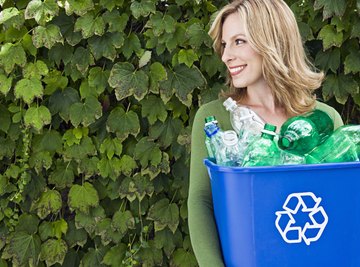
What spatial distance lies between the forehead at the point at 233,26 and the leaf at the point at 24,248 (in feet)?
4.30

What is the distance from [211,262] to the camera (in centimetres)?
157

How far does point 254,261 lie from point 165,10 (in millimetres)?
1343

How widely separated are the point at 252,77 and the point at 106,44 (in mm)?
868

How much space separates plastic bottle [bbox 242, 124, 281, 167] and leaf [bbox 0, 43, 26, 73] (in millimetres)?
1333

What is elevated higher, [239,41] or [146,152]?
[239,41]

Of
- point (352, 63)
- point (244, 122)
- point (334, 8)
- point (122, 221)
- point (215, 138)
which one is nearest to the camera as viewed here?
point (215, 138)

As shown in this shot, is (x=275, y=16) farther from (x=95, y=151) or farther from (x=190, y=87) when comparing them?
(x=95, y=151)

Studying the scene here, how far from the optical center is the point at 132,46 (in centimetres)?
250

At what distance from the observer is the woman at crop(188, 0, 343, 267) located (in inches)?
66.1

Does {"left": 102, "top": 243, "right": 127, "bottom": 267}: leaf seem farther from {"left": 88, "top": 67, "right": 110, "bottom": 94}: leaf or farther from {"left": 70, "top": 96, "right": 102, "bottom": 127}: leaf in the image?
{"left": 88, "top": 67, "right": 110, "bottom": 94}: leaf

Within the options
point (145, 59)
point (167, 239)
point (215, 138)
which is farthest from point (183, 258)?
point (215, 138)

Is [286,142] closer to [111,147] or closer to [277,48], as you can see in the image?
[277,48]

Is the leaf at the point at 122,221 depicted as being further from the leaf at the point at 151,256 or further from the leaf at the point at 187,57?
the leaf at the point at 187,57

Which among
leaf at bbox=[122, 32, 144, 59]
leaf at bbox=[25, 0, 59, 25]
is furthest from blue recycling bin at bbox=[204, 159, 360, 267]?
leaf at bbox=[25, 0, 59, 25]
